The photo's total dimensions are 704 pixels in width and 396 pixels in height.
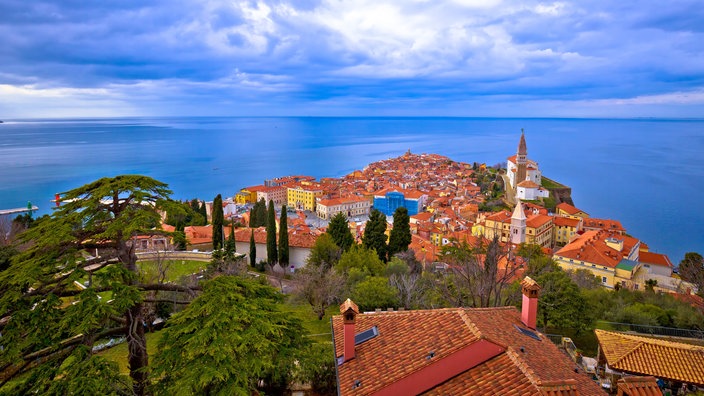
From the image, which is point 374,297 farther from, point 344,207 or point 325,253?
point 344,207

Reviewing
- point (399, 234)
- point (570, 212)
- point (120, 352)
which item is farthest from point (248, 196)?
point (120, 352)

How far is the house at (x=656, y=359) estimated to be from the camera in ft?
29.6

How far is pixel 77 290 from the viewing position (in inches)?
255

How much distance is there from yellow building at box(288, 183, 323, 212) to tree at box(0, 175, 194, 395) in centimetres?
6143

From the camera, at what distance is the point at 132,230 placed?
631 cm

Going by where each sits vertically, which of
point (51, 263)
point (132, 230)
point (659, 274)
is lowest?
point (659, 274)

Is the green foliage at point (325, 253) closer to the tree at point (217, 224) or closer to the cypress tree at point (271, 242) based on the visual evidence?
the cypress tree at point (271, 242)

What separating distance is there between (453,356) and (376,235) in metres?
17.2

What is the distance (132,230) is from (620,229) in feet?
150

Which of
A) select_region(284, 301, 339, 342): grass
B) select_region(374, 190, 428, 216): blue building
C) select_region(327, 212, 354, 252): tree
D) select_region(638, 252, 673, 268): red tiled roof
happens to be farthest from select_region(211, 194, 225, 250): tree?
select_region(374, 190, 428, 216): blue building

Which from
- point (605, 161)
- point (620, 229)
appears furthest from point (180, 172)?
point (605, 161)

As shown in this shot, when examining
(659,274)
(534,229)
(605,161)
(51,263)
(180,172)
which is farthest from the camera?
(605,161)

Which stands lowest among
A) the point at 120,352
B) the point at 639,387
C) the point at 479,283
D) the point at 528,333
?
the point at 120,352

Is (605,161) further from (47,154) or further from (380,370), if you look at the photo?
(47,154)
